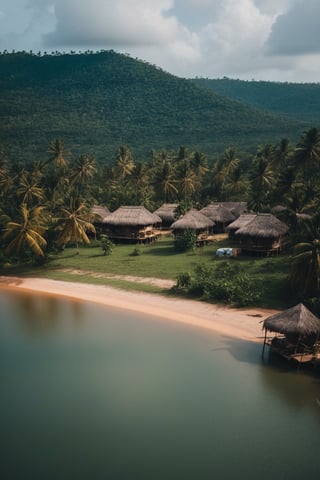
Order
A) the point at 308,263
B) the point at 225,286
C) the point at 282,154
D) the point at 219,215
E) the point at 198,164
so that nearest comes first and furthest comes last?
1. the point at 308,263
2. the point at 225,286
3. the point at 219,215
4. the point at 282,154
5. the point at 198,164

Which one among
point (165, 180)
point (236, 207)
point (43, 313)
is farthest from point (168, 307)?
point (165, 180)

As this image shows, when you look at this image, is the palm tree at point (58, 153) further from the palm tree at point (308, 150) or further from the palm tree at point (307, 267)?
the palm tree at point (307, 267)

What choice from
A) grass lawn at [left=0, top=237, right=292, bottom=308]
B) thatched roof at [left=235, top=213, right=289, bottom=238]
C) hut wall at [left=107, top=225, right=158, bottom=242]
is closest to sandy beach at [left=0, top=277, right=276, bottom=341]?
grass lawn at [left=0, top=237, right=292, bottom=308]

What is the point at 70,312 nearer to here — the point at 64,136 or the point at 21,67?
the point at 64,136

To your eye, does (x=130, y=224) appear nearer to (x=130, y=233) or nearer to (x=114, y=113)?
(x=130, y=233)

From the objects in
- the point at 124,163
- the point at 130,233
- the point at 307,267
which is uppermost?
the point at 124,163

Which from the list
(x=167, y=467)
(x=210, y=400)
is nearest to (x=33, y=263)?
(x=210, y=400)

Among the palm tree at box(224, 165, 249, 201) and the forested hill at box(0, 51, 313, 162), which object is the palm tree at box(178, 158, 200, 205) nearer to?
the palm tree at box(224, 165, 249, 201)

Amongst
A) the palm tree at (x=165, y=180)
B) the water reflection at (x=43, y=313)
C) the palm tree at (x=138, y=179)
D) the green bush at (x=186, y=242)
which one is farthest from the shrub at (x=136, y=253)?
the palm tree at (x=138, y=179)
